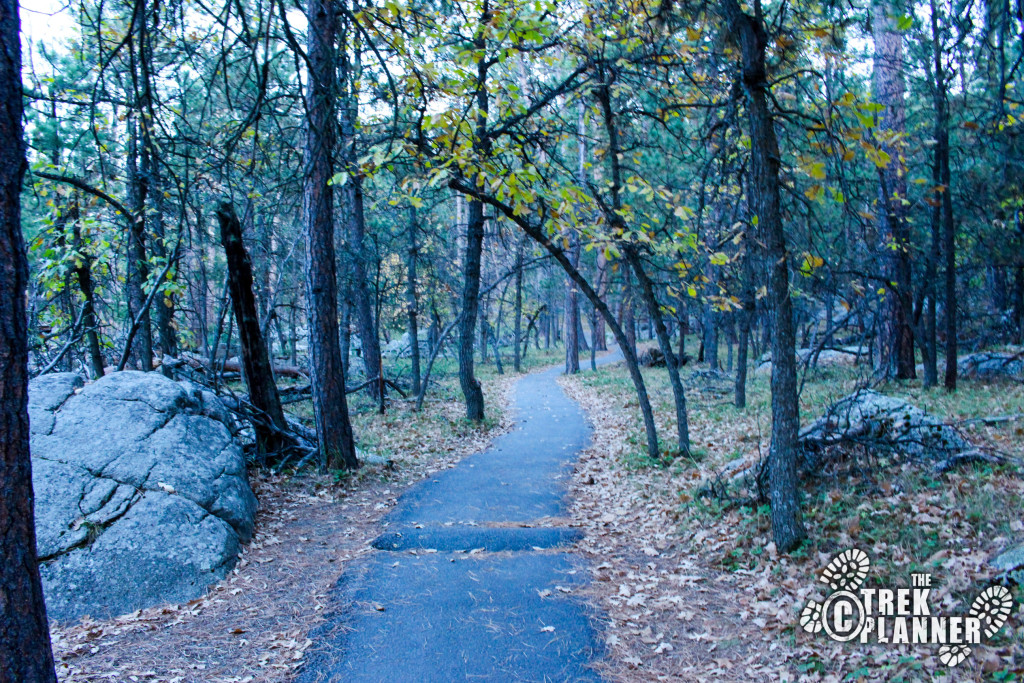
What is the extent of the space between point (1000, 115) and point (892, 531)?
145 inches

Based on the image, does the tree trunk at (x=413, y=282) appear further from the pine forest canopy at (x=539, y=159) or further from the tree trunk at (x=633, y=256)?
the tree trunk at (x=633, y=256)

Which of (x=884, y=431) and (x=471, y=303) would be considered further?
(x=471, y=303)

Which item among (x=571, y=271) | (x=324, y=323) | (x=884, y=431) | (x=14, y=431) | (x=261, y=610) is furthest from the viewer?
(x=571, y=271)

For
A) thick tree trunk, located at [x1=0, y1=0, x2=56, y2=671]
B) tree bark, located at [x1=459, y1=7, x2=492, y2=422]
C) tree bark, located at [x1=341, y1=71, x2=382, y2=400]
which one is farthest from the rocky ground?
tree bark, located at [x1=341, y1=71, x2=382, y2=400]

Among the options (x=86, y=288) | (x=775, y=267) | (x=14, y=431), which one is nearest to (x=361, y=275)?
(x=86, y=288)

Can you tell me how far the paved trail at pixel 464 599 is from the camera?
157 inches

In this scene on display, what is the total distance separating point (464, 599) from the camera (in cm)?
494

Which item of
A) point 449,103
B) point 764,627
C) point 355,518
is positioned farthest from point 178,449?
point 764,627

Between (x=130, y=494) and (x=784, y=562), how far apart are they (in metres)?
6.21

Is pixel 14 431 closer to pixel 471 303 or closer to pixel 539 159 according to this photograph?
pixel 539 159

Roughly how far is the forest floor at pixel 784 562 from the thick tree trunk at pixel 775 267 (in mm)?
427

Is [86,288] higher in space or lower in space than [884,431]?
higher

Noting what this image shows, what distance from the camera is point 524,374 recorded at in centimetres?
3092

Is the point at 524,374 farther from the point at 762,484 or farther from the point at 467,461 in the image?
the point at 762,484
